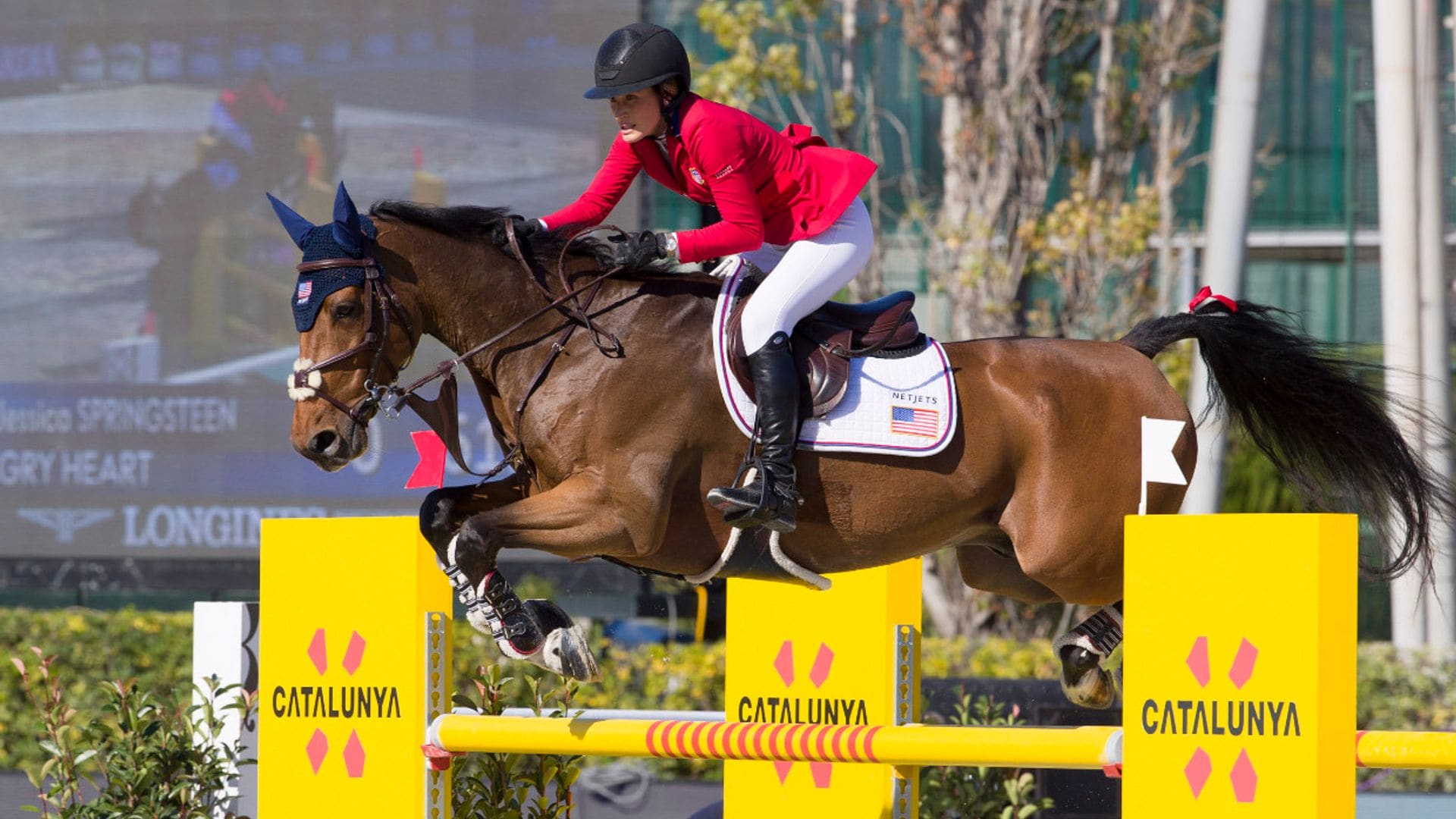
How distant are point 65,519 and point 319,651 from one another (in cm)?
537

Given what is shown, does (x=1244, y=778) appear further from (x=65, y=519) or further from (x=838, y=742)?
(x=65, y=519)

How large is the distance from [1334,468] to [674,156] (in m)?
1.77

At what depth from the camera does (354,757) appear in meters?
3.96

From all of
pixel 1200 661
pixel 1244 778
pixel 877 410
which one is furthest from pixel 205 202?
pixel 1244 778

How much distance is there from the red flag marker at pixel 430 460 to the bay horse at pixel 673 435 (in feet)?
0.30

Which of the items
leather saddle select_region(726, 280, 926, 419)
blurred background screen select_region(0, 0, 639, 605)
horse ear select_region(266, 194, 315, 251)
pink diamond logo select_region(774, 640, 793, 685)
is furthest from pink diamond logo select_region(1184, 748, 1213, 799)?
blurred background screen select_region(0, 0, 639, 605)

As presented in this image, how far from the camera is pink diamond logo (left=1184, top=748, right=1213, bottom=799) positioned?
3025 millimetres

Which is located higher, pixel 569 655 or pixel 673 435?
pixel 673 435

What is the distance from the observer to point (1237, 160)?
6594mm

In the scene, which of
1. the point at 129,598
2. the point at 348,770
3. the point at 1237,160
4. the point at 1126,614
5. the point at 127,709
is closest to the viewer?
the point at 1126,614

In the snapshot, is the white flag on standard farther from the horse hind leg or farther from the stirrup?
the stirrup

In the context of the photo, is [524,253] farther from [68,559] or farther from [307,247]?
[68,559]

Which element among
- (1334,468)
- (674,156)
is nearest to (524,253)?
(674,156)

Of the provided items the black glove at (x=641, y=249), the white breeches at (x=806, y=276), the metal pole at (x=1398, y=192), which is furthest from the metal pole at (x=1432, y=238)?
the black glove at (x=641, y=249)
